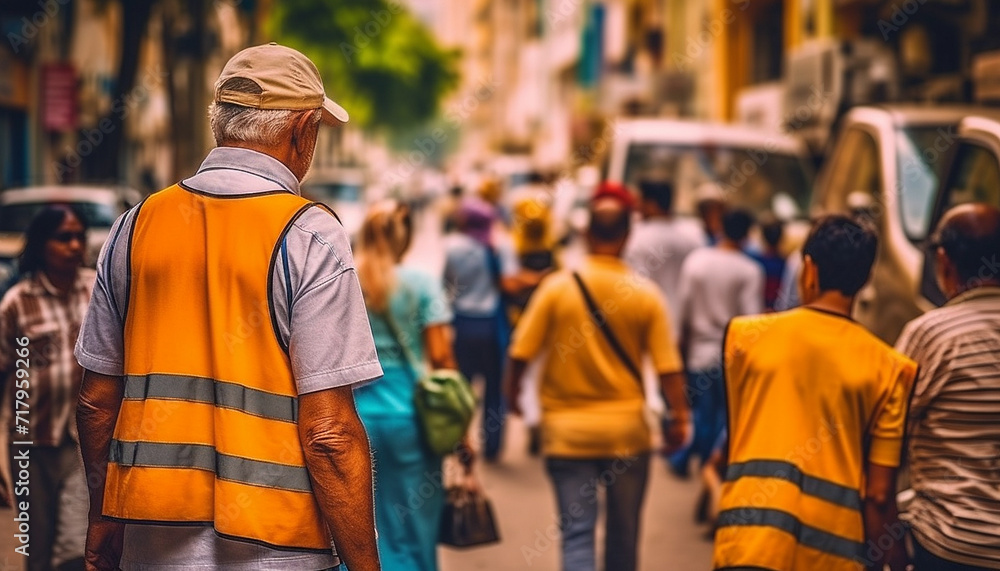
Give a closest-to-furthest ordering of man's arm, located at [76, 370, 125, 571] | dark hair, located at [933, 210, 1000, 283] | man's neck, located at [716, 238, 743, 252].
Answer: man's arm, located at [76, 370, 125, 571] < dark hair, located at [933, 210, 1000, 283] < man's neck, located at [716, 238, 743, 252]

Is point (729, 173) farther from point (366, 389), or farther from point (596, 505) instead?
point (366, 389)

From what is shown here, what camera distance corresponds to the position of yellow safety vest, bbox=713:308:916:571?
3.69 metres

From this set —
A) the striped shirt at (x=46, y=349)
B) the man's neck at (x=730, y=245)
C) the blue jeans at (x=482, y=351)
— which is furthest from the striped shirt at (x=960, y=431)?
the blue jeans at (x=482, y=351)

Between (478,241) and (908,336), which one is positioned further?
(478,241)

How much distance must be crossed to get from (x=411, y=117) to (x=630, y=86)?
24.7 meters

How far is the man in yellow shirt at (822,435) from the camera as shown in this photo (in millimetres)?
3691

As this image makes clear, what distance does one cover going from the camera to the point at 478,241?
9227 millimetres

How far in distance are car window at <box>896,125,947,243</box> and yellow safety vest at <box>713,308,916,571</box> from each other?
4.01 m

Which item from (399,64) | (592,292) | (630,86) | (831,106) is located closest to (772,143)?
(831,106)

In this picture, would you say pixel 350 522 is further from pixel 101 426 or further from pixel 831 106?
pixel 831 106

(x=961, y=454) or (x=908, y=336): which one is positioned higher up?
(x=908, y=336)

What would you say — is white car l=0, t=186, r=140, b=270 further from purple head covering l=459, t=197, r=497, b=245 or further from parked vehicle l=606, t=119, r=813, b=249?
parked vehicle l=606, t=119, r=813, b=249

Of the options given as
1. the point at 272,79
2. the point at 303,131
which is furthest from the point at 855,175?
the point at 272,79

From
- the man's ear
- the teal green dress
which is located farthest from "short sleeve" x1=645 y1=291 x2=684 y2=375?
the man's ear
